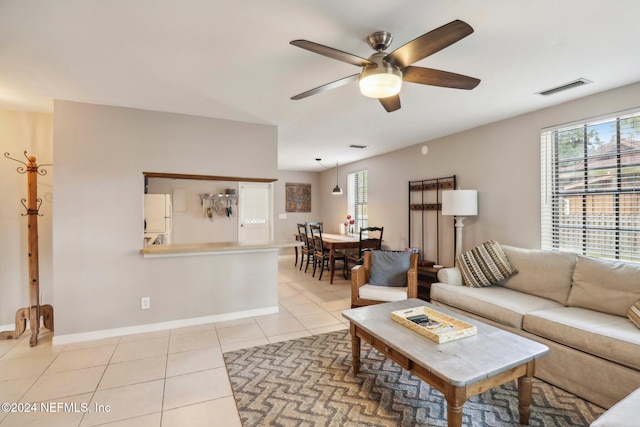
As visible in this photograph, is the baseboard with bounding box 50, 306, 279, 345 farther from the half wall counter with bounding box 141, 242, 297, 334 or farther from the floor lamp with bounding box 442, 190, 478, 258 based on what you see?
the floor lamp with bounding box 442, 190, 478, 258

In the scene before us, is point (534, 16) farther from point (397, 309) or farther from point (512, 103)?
point (397, 309)

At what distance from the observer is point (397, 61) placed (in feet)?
5.66

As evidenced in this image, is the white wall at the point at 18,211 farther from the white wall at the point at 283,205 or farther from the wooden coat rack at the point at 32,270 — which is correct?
the white wall at the point at 283,205

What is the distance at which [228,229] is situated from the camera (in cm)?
588

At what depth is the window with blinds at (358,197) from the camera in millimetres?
6473

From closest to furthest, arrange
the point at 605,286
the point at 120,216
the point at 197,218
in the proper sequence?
the point at 605,286
the point at 120,216
the point at 197,218

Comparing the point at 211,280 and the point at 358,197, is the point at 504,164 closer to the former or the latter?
the point at 358,197

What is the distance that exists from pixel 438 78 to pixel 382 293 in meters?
2.16

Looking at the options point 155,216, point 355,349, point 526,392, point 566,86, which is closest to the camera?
point 526,392

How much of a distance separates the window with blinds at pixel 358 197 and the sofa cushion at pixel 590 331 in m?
4.12

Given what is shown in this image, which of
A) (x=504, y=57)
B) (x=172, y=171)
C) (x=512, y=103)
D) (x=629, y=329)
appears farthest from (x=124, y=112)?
(x=629, y=329)

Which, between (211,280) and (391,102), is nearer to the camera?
(391,102)

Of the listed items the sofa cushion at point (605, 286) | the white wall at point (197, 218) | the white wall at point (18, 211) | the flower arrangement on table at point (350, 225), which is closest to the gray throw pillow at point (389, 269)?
the sofa cushion at point (605, 286)

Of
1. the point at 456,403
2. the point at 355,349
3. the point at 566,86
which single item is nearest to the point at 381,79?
the point at 456,403
